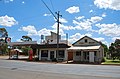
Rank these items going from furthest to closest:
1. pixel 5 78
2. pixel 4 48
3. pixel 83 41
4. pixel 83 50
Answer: pixel 4 48 < pixel 83 41 < pixel 83 50 < pixel 5 78

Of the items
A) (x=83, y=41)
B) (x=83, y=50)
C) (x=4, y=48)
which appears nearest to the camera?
(x=83, y=50)

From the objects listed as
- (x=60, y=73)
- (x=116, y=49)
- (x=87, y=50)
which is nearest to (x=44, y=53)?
(x=87, y=50)

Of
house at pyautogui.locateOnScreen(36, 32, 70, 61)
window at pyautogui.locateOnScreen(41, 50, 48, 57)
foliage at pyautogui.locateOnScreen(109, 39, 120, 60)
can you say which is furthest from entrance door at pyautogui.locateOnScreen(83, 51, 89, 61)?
window at pyautogui.locateOnScreen(41, 50, 48, 57)

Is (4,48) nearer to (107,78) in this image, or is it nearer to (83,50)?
(83,50)

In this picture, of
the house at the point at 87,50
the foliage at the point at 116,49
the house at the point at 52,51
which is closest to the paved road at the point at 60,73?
the house at the point at 87,50

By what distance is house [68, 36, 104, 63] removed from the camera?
153 ft

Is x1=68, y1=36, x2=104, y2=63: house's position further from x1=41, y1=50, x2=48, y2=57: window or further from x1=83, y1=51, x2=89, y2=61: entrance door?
x1=41, y1=50, x2=48, y2=57: window

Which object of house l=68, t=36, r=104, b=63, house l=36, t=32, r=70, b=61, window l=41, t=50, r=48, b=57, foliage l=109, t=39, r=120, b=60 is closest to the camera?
house l=68, t=36, r=104, b=63

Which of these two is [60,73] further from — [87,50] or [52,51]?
[52,51]

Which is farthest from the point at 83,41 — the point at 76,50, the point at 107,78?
the point at 107,78

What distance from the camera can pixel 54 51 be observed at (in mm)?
52875

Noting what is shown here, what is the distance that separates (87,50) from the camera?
46.0 meters

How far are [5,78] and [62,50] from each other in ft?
114

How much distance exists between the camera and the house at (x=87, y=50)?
153 feet
